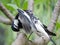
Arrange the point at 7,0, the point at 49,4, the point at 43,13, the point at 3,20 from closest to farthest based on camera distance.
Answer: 1. the point at 3,20
2. the point at 7,0
3. the point at 49,4
4. the point at 43,13

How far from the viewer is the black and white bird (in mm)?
945

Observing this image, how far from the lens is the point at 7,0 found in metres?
1.32

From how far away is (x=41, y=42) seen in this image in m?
0.94

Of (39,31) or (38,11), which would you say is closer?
(39,31)

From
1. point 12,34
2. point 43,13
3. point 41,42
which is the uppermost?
point 41,42

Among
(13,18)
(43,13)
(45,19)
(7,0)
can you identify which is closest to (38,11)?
(43,13)

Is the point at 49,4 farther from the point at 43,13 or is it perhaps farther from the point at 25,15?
the point at 25,15

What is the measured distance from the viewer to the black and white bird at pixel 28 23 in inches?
37.2

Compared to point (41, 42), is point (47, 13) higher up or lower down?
lower down

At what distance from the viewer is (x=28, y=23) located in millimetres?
1034

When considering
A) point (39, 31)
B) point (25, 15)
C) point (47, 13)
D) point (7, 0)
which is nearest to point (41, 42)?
point (39, 31)

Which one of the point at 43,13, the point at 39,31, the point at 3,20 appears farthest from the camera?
the point at 43,13

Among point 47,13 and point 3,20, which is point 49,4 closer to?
point 47,13

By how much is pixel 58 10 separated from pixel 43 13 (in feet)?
1.59
